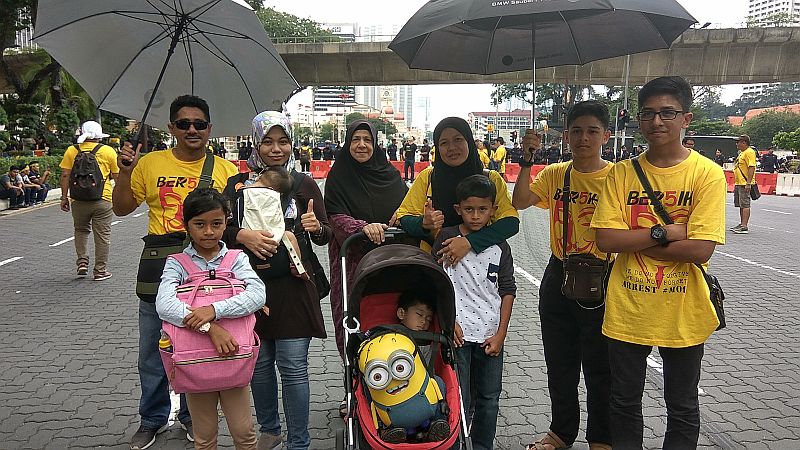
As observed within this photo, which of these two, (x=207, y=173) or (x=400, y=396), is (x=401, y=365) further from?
(x=207, y=173)

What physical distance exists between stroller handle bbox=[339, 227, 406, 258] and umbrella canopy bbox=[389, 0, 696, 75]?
1.15 m

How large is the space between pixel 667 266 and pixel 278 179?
206 centimetres

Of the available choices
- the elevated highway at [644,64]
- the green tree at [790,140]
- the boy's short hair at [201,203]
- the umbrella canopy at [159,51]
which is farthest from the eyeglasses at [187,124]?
the green tree at [790,140]

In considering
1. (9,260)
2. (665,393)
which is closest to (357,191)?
(665,393)

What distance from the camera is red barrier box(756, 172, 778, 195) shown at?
81.1ft

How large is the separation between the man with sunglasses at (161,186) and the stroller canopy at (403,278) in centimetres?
114

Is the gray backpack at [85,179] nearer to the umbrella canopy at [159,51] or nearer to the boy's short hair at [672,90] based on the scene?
the umbrella canopy at [159,51]

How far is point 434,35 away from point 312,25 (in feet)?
183

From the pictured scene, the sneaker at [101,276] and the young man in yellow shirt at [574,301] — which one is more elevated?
the young man in yellow shirt at [574,301]

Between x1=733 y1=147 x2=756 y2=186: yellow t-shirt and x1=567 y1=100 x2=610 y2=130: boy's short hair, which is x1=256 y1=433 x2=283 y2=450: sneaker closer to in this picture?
x1=567 y1=100 x2=610 y2=130: boy's short hair

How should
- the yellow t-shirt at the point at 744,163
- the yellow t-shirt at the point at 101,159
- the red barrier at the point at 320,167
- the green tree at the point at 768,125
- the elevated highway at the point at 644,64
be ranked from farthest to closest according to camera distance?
the green tree at the point at 768,125 < the red barrier at the point at 320,167 < the elevated highway at the point at 644,64 < the yellow t-shirt at the point at 744,163 < the yellow t-shirt at the point at 101,159

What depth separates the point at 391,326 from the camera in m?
2.88

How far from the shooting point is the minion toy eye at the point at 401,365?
103 inches

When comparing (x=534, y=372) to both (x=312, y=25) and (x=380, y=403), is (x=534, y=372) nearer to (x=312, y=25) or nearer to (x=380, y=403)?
(x=380, y=403)
